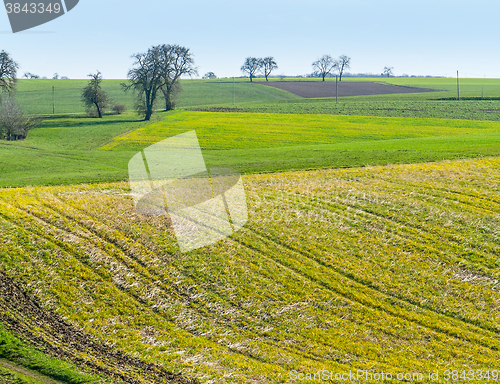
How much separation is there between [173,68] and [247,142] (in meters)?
34.5

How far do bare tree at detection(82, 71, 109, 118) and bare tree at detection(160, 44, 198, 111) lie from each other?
876cm

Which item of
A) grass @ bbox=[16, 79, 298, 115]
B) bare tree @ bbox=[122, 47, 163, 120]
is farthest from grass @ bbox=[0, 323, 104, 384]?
grass @ bbox=[16, 79, 298, 115]

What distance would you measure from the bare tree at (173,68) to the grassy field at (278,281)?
5247cm

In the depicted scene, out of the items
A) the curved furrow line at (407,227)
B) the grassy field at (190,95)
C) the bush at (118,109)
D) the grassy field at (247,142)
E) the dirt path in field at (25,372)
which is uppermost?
the grassy field at (190,95)

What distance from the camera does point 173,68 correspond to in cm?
7056

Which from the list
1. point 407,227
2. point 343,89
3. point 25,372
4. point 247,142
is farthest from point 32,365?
point 343,89

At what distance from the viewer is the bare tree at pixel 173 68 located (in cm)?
6794

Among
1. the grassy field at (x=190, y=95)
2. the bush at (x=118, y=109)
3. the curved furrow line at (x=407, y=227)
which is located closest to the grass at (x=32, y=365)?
the curved furrow line at (x=407, y=227)

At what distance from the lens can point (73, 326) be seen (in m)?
10.8

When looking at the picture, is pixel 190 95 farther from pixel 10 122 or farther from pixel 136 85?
pixel 10 122

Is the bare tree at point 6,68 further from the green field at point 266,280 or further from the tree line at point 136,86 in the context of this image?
the green field at point 266,280

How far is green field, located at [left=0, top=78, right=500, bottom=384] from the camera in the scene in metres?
9.97

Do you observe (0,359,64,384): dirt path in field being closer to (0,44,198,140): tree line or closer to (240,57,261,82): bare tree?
(0,44,198,140): tree line

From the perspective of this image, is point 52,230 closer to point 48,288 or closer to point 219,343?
point 48,288
